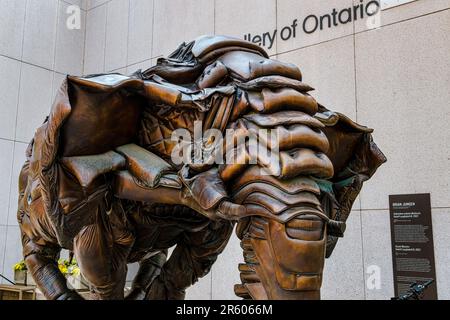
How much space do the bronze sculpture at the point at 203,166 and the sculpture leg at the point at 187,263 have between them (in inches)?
2.8

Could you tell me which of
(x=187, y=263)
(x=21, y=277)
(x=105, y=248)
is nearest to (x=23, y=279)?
(x=21, y=277)

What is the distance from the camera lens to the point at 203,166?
43.6 inches

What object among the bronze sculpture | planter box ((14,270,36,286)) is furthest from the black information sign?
planter box ((14,270,36,286))

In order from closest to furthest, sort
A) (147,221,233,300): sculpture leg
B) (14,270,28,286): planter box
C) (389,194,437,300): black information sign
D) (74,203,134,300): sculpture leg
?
(74,203,134,300): sculpture leg, (147,221,233,300): sculpture leg, (389,194,437,300): black information sign, (14,270,28,286): planter box

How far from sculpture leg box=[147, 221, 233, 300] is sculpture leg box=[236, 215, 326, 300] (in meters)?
0.74

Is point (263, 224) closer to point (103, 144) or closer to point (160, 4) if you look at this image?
point (103, 144)

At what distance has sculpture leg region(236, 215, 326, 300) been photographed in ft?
3.14

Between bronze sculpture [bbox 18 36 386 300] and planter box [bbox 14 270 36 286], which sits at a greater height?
bronze sculpture [bbox 18 36 386 300]

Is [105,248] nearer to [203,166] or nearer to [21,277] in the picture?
[203,166]

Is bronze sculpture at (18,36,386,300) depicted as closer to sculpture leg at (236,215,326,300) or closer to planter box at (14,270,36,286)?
sculpture leg at (236,215,326,300)

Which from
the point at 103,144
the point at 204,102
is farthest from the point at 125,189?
the point at 204,102

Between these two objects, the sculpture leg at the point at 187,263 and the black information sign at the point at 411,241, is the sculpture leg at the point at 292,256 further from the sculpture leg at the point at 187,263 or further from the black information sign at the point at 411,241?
the black information sign at the point at 411,241

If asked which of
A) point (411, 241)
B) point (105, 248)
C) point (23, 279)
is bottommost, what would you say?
point (23, 279)

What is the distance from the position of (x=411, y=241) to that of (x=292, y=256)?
2.82m
